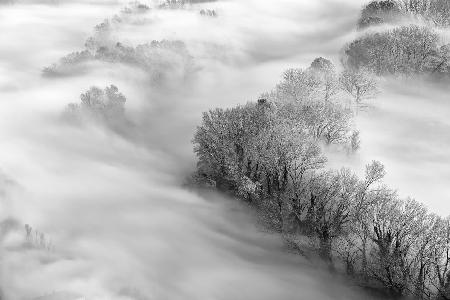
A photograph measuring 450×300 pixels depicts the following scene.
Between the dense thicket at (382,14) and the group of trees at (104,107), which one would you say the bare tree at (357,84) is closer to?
the dense thicket at (382,14)

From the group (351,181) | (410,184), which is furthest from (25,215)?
(410,184)

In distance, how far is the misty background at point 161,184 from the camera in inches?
2598

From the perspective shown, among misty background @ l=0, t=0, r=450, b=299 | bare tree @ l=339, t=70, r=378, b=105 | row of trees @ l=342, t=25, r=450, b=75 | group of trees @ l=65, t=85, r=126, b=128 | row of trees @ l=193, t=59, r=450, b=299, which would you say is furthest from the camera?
group of trees @ l=65, t=85, r=126, b=128

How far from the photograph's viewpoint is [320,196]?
6319 cm

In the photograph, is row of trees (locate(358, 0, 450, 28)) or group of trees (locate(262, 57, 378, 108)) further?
row of trees (locate(358, 0, 450, 28))

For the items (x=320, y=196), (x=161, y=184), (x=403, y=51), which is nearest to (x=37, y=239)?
(x=161, y=184)

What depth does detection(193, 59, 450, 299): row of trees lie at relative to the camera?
52.4 m

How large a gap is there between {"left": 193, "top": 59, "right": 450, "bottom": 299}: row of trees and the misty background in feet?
14.5

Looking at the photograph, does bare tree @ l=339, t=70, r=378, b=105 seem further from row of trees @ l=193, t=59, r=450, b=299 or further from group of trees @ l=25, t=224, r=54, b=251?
group of trees @ l=25, t=224, r=54, b=251

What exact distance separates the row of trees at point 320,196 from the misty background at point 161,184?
14.5 ft

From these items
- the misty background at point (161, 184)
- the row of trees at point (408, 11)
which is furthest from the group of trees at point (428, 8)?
the misty background at point (161, 184)

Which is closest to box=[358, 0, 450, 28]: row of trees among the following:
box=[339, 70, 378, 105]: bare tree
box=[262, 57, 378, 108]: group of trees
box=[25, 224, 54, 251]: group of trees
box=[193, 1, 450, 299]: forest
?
box=[262, 57, 378, 108]: group of trees

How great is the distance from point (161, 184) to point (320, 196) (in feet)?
129

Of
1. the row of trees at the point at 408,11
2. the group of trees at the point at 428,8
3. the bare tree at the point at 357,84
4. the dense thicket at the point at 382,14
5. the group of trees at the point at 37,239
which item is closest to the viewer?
the group of trees at the point at 37,239
